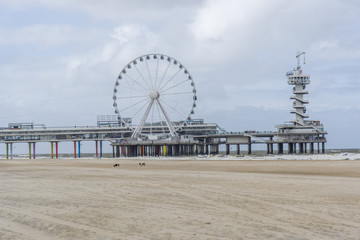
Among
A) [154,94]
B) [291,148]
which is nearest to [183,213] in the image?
[154,94]

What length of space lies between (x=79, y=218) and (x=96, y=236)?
2077 millimetres

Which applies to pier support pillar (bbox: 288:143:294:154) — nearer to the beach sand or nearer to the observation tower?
the observation tower

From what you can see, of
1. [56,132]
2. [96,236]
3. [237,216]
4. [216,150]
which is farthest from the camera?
[56,132]

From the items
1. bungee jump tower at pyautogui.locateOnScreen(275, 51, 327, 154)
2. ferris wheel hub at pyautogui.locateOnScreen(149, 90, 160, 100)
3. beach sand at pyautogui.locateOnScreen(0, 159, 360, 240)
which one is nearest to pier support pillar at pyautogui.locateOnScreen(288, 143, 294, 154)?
bungee jump tower at pyautogui.locateOnScreen(275, 51, 327, 154)

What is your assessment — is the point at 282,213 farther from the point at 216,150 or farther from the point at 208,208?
the point at 216,150

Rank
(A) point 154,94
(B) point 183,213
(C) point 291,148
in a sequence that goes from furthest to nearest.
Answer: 1. (C) point 291,148
2. (A) point 154,94
3. (B) point 183,213

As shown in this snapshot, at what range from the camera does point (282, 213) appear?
35.9 ft

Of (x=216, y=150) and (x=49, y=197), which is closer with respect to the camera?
(x=49, y=197)

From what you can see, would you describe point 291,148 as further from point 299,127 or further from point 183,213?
point 183,213

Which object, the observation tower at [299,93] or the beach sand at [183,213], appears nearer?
the beach sand at [183,213]

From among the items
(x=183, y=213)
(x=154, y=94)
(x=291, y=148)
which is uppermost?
(x=154, y=94)

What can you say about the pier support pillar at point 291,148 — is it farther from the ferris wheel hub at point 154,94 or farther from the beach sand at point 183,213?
the beach sand at point 183,213

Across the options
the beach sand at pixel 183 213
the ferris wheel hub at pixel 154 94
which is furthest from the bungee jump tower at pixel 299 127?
the beach sand at pixel 183 213

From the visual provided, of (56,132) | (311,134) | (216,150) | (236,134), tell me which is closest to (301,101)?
(311,134)
